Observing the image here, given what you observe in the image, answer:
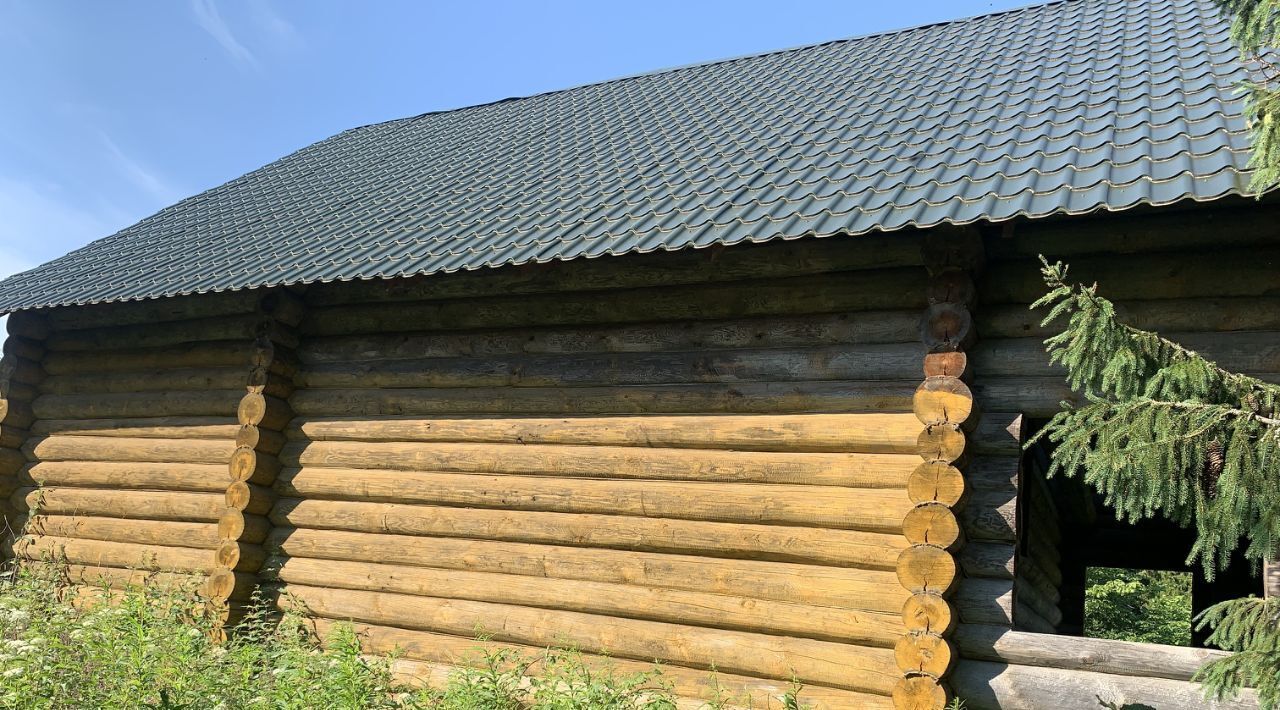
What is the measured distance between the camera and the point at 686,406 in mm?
6359

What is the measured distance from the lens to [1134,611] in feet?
68.4

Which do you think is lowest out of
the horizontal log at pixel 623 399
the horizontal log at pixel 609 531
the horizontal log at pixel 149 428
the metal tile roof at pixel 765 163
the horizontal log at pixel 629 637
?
Answer: the horizontal log at pixel 629 637

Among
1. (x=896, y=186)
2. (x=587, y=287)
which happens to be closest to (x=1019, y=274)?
(x=896, y=186)

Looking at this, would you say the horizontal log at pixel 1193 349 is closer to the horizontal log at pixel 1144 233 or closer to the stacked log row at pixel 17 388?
the horizontal log at pixel 1144 233

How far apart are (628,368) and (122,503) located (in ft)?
18.1

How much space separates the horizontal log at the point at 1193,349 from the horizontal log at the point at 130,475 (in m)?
6.42

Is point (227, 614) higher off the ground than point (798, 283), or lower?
lower

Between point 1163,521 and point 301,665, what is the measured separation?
8.81 meters

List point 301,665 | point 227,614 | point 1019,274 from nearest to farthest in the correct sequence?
point 1019,274, point 301,665, point 227,614

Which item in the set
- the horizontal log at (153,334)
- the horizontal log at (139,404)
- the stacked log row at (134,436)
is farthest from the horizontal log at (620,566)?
the horizontal log at (153,334)

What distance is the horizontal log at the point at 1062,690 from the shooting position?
4.71 m

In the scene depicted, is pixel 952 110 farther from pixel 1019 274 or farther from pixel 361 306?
pixel 361 306

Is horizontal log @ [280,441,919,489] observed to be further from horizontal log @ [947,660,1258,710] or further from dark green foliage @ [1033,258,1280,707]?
dark green foliage @ [1033,258,1280,707]

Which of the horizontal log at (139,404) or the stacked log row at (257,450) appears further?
the horizontal log at (139,404)
